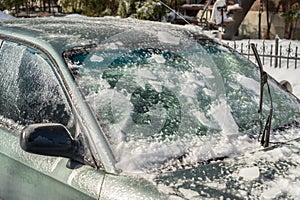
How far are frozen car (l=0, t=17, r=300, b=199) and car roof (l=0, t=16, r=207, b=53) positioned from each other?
11 mm

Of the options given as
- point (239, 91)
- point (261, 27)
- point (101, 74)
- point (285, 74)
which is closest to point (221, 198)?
point (101, 74)

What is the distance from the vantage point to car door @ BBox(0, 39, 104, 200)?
2139 mm

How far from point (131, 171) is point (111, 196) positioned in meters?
0.17

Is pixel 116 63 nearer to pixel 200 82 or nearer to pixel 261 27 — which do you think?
pixel 200 82

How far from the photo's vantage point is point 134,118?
2359 millimetres

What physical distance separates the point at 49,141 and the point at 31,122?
55 centimetres

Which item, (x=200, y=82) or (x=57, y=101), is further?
(x=200, y=82)

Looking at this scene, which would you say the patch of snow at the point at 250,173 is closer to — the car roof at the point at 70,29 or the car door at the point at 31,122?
the car door at the point at 31,122

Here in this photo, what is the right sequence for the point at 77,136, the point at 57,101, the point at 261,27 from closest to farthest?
the point at 77,136
the point at 57,101
the point at 261,27

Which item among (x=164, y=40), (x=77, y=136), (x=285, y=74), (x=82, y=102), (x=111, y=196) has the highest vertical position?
(x=164, y=40)

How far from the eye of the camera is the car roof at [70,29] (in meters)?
2.67

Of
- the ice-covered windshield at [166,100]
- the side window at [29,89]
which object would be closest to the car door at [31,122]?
the side window at [29,89]

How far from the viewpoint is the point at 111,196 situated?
1938mm

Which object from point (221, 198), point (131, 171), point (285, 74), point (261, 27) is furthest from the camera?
point (261, 27)
